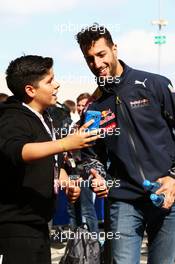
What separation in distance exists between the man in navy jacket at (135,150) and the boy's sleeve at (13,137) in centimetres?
55

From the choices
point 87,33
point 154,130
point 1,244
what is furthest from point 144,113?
point 1,244

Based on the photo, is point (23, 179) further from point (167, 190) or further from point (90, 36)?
point (90, 36)

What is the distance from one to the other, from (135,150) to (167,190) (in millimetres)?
316

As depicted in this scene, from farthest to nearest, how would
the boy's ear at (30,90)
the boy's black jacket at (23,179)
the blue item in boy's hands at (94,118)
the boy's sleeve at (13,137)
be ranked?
the boy's ear at (30,90)
the boy's black jacket at (23,179)
the blue item in boy's hands at (94,118)
the boy's sleeve at (13,137)

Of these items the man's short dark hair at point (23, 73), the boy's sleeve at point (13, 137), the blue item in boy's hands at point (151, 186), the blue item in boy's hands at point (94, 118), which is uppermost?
the man's short dark hair at point (23, 73)

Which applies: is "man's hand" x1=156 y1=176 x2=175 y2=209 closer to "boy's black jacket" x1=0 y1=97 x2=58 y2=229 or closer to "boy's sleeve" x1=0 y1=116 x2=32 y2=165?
"boy's black jacket" x1=0 y1=97 x2=58 y2=229

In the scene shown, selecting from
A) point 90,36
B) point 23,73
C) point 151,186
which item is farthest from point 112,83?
point 151,186

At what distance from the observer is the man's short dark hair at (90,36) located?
3.81 m

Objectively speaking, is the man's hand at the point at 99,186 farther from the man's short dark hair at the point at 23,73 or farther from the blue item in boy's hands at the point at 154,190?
the man's short dark hair at the point at 23,73

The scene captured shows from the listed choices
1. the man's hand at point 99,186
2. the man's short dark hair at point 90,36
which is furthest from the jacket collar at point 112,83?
the man's hand at point 99,186

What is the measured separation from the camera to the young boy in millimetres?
3319

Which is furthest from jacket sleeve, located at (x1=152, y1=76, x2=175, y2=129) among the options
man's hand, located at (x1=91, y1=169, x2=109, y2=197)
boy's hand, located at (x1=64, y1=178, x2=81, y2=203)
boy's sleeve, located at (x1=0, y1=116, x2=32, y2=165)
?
boy's sleeve, located at (x1=0, y1=116, x2=32, y2=165)

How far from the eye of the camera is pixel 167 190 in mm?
3537

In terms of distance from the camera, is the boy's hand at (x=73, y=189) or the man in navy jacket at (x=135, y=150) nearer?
the man in navy jacket at (x=135, y=150)
